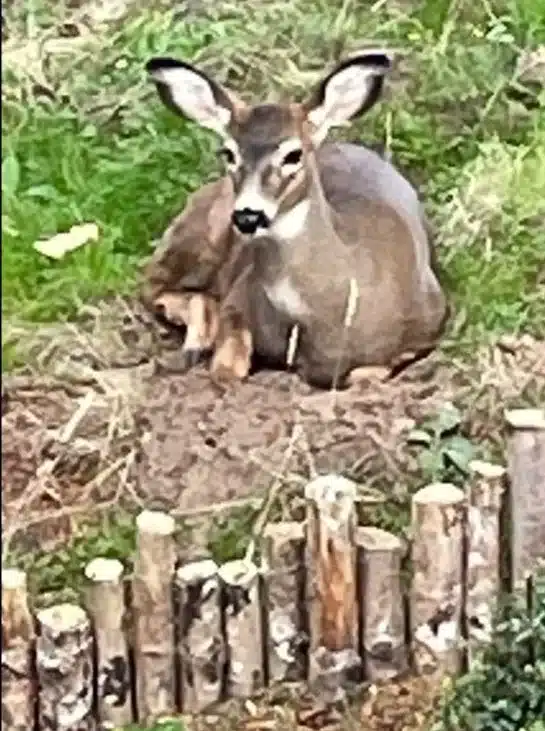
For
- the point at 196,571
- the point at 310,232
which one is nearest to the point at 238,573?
the point at 196,571

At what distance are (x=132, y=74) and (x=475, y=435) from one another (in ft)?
1.16

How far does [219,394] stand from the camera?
119 cm

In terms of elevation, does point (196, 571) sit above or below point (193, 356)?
below

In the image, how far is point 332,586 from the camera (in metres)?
1.21

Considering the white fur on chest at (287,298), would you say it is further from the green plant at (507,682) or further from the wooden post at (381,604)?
the green plant at (507,682)

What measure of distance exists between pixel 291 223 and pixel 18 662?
0.36m

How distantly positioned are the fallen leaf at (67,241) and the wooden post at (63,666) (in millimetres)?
241

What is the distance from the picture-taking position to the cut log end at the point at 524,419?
1.23 m

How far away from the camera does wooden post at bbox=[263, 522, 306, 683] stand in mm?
1194

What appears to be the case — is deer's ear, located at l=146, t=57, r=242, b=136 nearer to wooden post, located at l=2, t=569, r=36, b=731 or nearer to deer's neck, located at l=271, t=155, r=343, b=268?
deer's neck, located at l=271, t=155, r=343, b=268

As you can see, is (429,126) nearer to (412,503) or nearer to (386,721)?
(412,503)

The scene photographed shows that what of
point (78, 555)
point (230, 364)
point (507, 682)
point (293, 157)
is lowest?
point (507, 682)

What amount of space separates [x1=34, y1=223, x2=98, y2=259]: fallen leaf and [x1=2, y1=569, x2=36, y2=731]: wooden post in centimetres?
21

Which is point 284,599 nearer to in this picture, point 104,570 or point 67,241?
point 104,570
